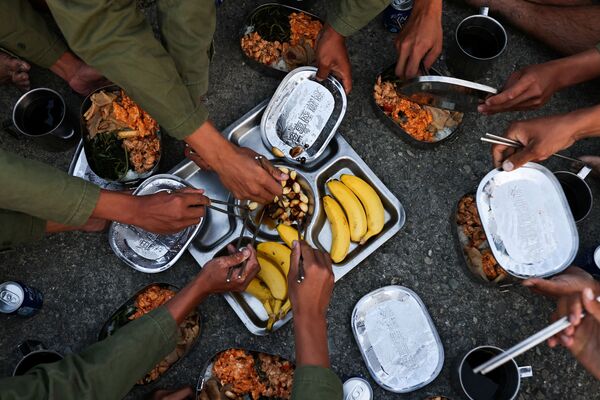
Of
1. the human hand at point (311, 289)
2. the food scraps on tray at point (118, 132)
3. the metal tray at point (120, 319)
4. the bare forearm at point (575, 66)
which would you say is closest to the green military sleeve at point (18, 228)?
the food scraps on tray at point (118, 132)

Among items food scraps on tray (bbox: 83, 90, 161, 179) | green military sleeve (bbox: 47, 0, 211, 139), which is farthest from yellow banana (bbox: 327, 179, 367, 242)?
food scraps on tray (bbox: 83, 90, 161, 179)

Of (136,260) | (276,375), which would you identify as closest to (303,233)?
(276,375)

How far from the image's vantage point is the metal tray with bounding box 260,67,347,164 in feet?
8.20

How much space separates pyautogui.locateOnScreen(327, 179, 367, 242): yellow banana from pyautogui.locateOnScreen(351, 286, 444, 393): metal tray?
297 millimetres

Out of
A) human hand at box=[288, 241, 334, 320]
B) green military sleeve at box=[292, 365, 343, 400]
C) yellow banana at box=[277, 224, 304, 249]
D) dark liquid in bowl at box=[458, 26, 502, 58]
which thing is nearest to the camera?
green military sleeve at box=[292, 365, 343, 400]

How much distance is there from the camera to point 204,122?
2.03 m

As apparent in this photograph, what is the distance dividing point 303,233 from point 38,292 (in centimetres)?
128

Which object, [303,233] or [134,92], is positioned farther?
[303,233]

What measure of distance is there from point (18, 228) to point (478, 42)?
7.68ft

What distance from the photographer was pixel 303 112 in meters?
2.54

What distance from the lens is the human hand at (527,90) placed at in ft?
7.48

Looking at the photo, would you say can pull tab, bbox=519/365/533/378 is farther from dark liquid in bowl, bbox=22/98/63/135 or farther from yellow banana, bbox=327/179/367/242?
dark liquid in bowl, bbox=22/98/63/135

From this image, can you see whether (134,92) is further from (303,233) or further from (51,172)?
(303,233)

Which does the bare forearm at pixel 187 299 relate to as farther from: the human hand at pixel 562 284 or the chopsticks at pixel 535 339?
the human hand at pixel 562 284
